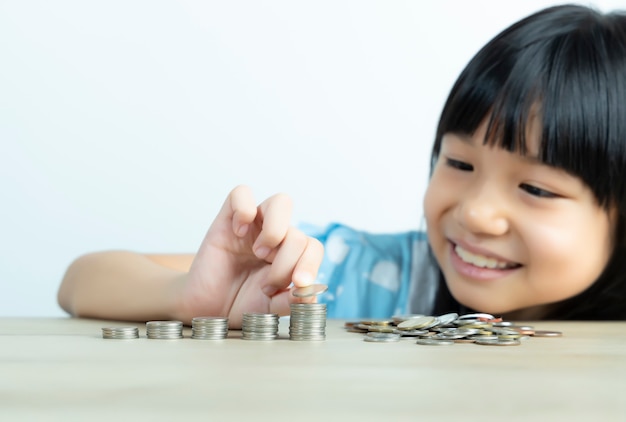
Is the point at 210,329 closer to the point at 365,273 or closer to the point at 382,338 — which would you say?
the point at 382,338

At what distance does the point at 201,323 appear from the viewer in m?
0.99

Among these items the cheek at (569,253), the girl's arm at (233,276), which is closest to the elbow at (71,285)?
the girl's arm at (233,276)

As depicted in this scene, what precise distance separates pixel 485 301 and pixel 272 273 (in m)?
0.73

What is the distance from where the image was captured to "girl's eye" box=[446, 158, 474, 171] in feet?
5.46

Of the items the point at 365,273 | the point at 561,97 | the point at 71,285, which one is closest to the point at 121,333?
the point at 71,285

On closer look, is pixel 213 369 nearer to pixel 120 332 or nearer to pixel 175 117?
pixel 120 332

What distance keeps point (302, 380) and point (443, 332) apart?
41 cm

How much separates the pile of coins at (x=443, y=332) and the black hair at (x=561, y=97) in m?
0.48

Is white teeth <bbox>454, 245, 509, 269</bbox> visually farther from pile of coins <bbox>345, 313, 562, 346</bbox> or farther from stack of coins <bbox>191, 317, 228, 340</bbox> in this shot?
stack of coins <bbox>191, 317, 228, 340</bbox>

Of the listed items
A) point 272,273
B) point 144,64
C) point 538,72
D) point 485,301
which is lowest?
point 485,301

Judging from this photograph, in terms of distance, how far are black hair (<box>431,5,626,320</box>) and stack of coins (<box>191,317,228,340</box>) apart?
75 cm

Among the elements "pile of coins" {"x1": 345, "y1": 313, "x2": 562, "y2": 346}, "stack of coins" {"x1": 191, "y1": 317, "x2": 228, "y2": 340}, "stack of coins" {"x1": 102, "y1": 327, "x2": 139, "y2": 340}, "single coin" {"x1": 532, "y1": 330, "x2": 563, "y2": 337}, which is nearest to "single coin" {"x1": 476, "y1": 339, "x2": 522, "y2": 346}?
"pile of coins" {"x1": 345, "y1": 313, "x2": 562, "y2": 346}

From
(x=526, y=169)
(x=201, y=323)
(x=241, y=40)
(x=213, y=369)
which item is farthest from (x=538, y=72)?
(x=241, y=40)

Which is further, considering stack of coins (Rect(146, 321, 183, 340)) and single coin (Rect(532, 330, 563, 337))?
single coin (Rect(532, 330, 563, 337))
